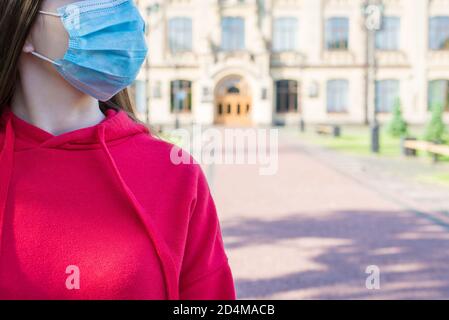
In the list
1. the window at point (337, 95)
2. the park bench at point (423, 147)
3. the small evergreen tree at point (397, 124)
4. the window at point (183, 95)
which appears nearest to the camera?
the park bench at point (423, 147)

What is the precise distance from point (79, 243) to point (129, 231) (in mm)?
130

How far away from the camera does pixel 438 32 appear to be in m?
42.5

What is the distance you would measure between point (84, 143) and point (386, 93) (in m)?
41.9

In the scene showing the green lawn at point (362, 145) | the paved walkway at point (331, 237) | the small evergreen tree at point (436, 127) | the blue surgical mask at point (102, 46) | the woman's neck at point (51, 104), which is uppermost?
the blue surgical mask at point (102, 46)

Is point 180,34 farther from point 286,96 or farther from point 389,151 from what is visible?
point 389,151

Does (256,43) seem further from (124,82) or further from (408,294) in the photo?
(124,82)

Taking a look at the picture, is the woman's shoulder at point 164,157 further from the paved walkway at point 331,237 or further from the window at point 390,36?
the window at point 390,36

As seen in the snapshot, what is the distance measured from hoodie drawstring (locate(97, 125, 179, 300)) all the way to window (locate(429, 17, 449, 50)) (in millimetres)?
43209

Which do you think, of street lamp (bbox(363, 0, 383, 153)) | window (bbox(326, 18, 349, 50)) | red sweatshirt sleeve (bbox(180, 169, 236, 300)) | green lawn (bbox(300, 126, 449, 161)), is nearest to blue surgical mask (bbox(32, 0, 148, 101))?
red sweatshirt sleeve (bbox(180, 169, 236, 300))

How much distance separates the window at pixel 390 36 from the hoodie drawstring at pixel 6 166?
42.3m

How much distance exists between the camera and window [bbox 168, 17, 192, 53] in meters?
42.3

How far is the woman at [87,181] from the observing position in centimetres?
176

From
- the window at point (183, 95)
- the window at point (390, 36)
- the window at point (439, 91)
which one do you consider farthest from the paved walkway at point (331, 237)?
the window at point (439, 91)

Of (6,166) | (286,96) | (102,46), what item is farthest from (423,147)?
(286,96)
